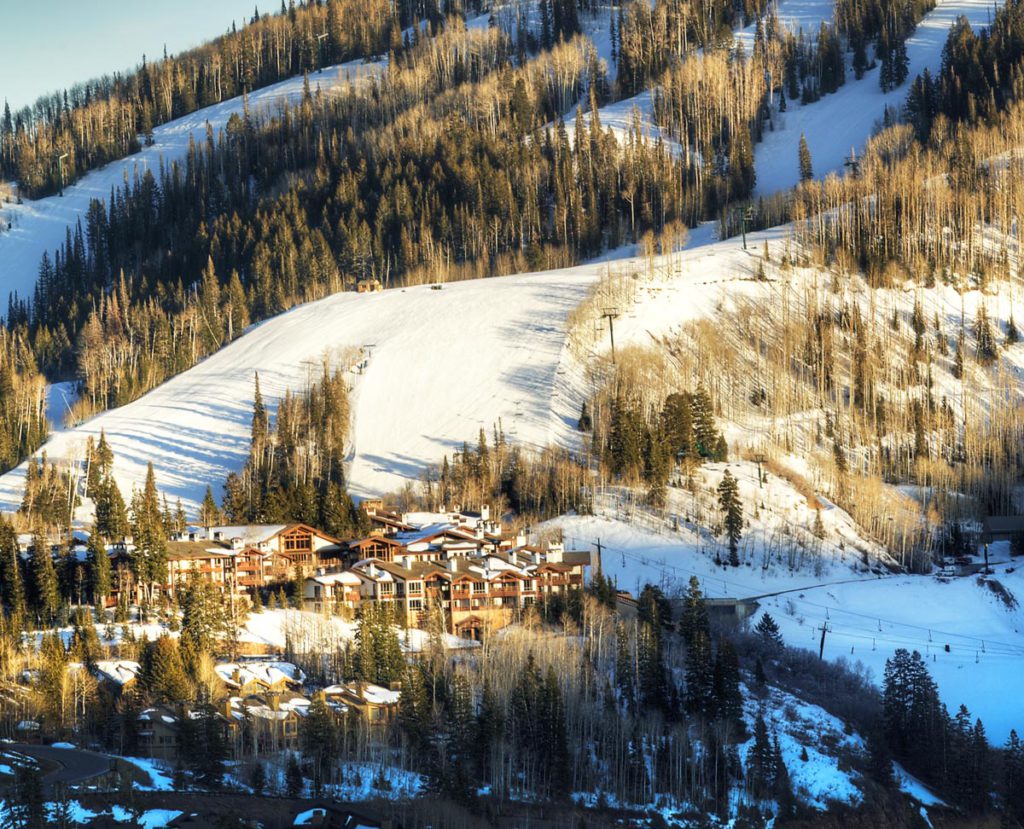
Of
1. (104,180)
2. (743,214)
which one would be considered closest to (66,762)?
(743,214)

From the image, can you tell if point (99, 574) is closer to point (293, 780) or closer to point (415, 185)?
point (293, 780)

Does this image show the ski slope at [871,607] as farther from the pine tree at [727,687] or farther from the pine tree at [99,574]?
the pine tree at [99,574]

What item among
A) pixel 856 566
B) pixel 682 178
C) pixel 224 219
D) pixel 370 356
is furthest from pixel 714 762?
pixel 224 219

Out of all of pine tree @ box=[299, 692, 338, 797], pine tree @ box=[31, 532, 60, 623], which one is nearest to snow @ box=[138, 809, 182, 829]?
pine tree @ box=[299, 692, 338, 797]

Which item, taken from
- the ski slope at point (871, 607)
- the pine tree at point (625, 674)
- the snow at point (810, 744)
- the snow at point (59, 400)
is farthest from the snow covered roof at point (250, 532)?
the snow at point (59, 400)

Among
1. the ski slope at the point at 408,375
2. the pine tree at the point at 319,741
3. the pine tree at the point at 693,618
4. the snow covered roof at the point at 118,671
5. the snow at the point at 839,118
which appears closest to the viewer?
the pine tree at the point at 319,741

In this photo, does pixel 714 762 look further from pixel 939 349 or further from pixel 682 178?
pixel 682 178

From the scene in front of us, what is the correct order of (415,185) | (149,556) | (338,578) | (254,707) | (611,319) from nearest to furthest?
(254,707) < (149,556) < (338,578) < (611,319) < (415,185)
